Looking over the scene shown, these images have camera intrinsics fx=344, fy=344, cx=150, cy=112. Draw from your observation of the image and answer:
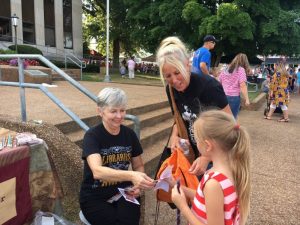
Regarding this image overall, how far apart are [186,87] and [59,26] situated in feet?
80.6

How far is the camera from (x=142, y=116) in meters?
6.60

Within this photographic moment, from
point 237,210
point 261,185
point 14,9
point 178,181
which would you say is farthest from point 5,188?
point 14,9

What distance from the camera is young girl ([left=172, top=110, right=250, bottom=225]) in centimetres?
187

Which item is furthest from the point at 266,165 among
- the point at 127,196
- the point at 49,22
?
the point at 49,22

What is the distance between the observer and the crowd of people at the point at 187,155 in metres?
1.91

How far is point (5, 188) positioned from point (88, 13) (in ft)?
107

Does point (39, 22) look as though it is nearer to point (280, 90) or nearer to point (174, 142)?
point (280, 90)

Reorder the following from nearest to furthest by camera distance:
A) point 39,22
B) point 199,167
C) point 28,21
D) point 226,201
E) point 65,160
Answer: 1. point 226,201
2. point 199,167
3. point 65,160
4. point 28,21
5. point 39,22

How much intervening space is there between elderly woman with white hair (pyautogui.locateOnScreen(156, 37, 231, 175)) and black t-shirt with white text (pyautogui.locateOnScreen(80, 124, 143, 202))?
485 millimetres

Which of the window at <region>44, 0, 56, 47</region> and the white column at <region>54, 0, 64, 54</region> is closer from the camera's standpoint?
the window at <region>44, 0, 56, 47</region>

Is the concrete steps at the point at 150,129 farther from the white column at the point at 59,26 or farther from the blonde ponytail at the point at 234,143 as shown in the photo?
the white column at the point at 59,26

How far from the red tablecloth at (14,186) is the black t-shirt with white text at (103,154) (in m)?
0.55

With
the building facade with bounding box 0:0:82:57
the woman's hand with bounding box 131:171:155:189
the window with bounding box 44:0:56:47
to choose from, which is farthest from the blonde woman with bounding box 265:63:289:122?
the window with bounding box 44:0:56:47

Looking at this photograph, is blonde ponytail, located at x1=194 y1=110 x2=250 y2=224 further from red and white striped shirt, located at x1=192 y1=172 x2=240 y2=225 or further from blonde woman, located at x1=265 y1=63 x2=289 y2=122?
blonde woman, located at x1=265 y1=63 x2=289 y2=122
